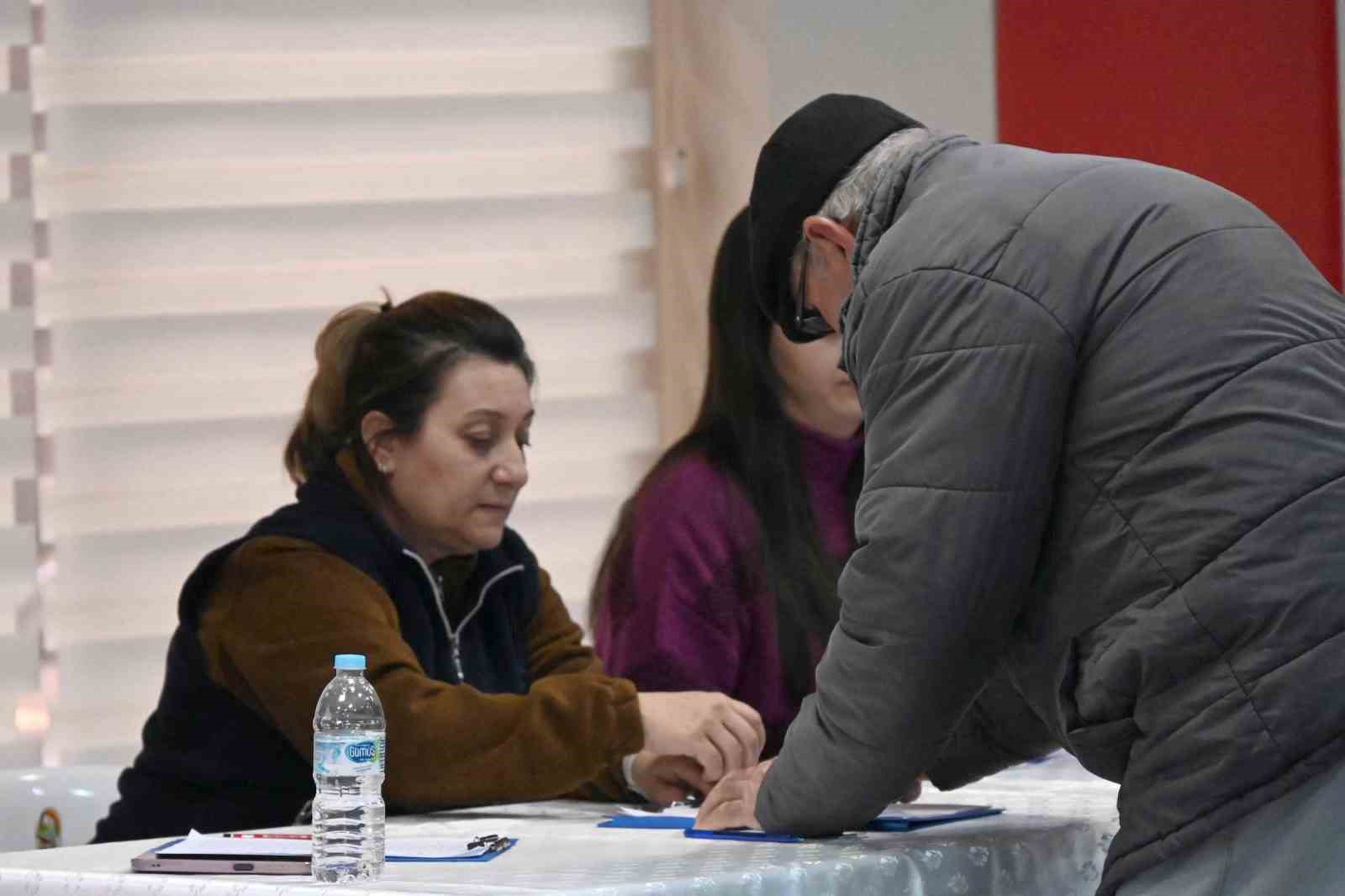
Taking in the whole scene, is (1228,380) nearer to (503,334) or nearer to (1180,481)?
(1180,481)

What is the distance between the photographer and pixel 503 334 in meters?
2.83

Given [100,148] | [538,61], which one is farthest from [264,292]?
[538,61]

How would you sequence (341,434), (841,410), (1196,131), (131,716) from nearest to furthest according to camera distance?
(341,434)
(841,410)
(131,716)
(1196,131)

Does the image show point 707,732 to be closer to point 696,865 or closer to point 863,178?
point 696,865

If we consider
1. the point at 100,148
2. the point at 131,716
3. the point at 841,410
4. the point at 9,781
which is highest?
the point at 100,148

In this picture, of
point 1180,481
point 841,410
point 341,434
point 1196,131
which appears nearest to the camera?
point 1180,481

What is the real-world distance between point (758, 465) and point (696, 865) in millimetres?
1258

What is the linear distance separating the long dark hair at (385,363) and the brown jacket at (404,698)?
0.30 meters

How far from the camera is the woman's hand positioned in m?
2.41

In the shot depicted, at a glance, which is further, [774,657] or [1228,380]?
[774,657]

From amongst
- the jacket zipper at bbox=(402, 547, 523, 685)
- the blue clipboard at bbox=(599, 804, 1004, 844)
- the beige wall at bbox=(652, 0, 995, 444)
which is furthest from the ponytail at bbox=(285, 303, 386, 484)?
the beige wall at bbox=(652, 0, 995, 444)

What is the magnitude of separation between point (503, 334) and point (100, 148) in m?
1.59

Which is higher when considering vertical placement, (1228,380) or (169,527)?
(1228,380)

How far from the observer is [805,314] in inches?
81.0
